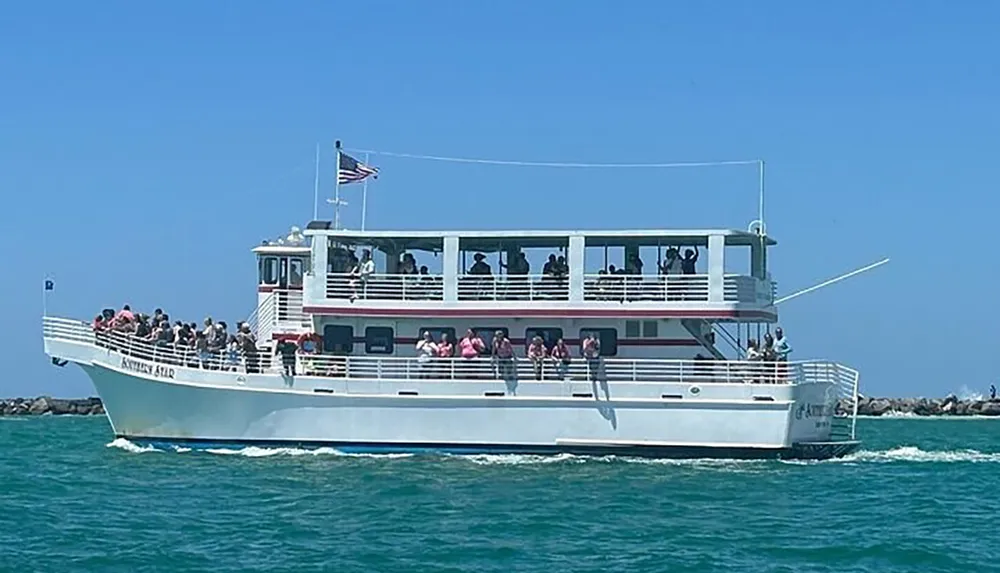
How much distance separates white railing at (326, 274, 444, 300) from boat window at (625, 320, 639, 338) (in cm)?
391

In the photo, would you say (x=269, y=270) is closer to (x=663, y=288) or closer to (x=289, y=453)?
(x=289, y=453)

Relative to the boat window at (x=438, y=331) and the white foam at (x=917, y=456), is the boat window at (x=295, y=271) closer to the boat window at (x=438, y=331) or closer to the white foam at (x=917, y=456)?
the boat window at (x=438, y=331)

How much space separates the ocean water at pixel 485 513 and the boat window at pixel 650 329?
2.91 m

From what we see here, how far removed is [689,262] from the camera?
32.2 metres

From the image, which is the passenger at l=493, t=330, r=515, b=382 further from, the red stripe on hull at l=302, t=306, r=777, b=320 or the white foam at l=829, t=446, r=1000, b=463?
the white foam at l=829, t=446, r=1000, b=463

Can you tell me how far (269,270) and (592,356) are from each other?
803cm

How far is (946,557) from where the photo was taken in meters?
20.2

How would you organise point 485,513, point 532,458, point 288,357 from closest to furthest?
point 485,513 < point 532,458 < point 288,357

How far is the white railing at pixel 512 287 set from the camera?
32062mm

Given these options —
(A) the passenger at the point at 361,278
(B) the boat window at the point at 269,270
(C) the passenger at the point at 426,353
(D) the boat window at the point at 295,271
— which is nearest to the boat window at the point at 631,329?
(C) the passenger at the point at 426,353

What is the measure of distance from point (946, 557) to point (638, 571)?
4.31m

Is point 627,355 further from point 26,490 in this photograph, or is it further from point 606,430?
point 26,490

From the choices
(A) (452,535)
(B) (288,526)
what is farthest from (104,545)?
(A) (452,535)

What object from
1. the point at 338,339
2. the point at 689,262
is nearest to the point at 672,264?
the point at 689,262
